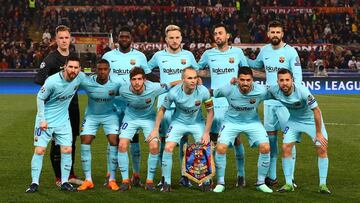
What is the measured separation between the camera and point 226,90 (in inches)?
389

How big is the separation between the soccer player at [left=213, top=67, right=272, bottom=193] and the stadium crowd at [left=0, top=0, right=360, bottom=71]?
25.3 metres

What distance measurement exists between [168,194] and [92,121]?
162 centimetres

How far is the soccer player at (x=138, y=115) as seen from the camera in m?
9.85

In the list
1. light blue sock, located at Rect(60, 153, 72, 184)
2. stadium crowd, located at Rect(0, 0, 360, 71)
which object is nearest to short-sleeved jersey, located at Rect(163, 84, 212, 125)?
light blue sock, located at Rect(60, 153, 72, 184)

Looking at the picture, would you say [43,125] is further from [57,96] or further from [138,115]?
[138,115]

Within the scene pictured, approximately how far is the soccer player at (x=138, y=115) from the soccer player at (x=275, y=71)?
4.94 ft

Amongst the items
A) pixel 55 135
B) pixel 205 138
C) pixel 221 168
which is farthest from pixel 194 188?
pixel 55 135

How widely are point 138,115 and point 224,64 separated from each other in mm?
1567

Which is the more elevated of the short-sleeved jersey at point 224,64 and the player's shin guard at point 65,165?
the short-sleeved jersey at point 224,64

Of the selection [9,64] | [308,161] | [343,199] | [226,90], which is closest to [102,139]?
[308,161]

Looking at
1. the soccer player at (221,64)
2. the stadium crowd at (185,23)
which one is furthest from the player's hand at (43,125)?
the stadium crowd at (185,23)

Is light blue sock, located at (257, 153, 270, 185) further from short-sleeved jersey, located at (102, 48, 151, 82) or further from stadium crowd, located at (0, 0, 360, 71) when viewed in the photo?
stadium crowd, located at (0, 0, 360, 71)

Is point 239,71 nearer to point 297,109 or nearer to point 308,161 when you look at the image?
point 297,109

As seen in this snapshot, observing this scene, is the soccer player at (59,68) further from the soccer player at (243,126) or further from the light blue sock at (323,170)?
the light blue sock at (323,170)
